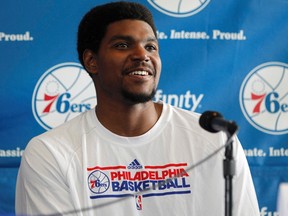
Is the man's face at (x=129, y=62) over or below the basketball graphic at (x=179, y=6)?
below

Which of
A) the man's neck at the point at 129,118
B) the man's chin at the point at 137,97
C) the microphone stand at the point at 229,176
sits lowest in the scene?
the microphone stand at the point at 229,176

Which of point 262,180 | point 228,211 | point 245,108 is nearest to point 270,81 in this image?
point 245,108

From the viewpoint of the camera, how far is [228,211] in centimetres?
124

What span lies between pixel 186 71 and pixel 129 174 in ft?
2.42

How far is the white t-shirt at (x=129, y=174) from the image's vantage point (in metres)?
1.78

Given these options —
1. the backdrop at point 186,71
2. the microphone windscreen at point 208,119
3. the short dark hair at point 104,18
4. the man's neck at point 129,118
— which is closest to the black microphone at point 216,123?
the microphone windscreen at point 208,119

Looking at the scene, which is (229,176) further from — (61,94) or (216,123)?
(61,94)

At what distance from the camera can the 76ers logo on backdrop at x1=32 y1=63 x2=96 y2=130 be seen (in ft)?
7.82

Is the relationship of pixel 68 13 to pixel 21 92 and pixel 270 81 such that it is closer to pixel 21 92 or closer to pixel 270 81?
pixel 21 92

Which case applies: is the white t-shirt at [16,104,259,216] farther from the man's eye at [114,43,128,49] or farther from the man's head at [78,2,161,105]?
the man's eye at [114,43,128,49]

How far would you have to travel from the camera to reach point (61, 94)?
2398 millimetres

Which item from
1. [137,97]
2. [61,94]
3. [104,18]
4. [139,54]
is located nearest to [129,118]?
[137,97]

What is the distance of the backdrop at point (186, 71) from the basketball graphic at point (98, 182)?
654 mm

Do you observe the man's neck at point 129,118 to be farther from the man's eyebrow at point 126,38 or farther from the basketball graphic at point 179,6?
the basketball graphic at point 179,6
